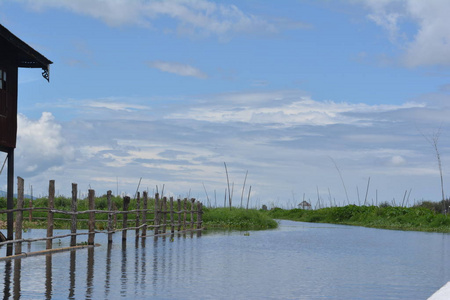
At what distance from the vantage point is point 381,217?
43812 millimetres

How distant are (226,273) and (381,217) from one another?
31634 mm

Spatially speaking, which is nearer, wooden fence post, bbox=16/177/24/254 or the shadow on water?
the shadow on water

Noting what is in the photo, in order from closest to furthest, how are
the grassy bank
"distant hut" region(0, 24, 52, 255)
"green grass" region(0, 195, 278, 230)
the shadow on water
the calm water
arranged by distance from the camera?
the shadow on water
the calm water
"distant hut" region(0, 24, 52, 255)
"green grass" region(0, 195, 278, 230)
the grassy bank

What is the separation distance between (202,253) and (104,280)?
7.11 metres

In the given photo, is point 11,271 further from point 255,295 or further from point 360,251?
point 360,251

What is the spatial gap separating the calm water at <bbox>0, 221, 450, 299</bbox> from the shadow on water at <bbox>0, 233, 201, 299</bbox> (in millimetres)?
18

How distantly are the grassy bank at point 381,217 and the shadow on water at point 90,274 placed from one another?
23.9m

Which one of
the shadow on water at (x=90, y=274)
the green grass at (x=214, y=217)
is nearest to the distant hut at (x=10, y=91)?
the shadow on water at (x=90, y=274)

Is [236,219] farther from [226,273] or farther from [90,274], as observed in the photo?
[90,274]

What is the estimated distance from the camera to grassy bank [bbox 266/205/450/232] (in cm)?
3825

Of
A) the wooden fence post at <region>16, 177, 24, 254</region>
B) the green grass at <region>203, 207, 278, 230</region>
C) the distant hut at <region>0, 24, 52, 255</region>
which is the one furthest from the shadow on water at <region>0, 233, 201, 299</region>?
the green grass at <region>203, 207, 278, 230</region>

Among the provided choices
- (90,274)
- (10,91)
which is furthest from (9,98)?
(90,274)

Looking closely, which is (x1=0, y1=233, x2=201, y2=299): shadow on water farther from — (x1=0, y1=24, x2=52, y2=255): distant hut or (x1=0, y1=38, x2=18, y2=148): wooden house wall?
(x1=0, y1=38, x2=18, y2=148): wooden house wall

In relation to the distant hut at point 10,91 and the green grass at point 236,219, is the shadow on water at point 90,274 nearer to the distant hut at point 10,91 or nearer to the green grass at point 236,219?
the distant hut at point 10,91
